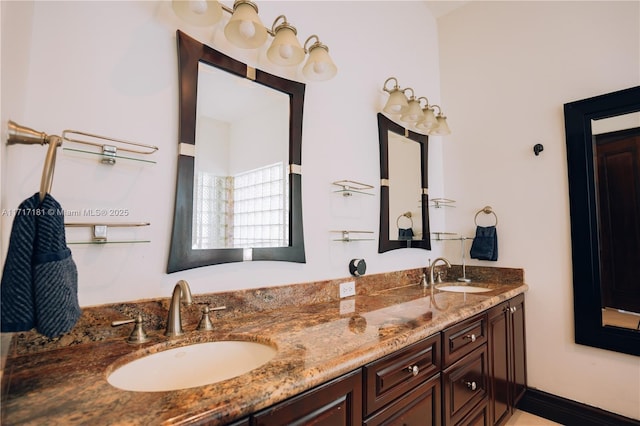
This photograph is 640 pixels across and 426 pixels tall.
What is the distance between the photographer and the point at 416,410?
3.79ft

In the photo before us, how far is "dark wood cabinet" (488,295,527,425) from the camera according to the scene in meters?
1.73

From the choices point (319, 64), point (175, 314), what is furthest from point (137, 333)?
point (319, 64)

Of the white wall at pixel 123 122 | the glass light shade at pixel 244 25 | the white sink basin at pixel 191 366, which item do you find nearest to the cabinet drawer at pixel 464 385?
the white wall at pixel 123 122

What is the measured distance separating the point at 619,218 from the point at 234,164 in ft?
7.49

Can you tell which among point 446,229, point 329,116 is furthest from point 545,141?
point 329,116

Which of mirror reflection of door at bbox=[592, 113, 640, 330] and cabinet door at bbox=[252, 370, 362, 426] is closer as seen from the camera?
cabinet door at bbox=[252, 370, 362, 426]

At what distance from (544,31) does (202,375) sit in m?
2.97

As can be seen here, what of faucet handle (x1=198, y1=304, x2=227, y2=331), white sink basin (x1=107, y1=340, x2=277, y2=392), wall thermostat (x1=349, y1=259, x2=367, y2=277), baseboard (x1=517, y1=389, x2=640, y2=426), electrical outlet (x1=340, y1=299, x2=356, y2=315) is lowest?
baseboard (x1=517, y1=389, x2=640, y2=426)

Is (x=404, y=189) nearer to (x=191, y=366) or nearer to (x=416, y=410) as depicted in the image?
(x=416, y=410)

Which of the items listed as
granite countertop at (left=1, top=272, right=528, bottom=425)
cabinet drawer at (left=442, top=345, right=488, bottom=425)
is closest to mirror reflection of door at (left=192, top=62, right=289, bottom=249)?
granite countertop at (left=1, top=272, right=528, bottom=425)

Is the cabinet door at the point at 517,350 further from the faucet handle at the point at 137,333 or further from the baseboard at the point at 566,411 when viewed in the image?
the faucet handle at the point at 137,333

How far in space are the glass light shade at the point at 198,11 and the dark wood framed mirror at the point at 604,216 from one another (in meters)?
2.25

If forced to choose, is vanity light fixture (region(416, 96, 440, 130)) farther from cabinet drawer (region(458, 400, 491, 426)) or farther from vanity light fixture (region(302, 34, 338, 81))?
cabinet drawer (region(458, 400, 491, 426))

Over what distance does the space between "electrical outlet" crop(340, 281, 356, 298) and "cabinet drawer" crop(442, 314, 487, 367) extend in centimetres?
57
